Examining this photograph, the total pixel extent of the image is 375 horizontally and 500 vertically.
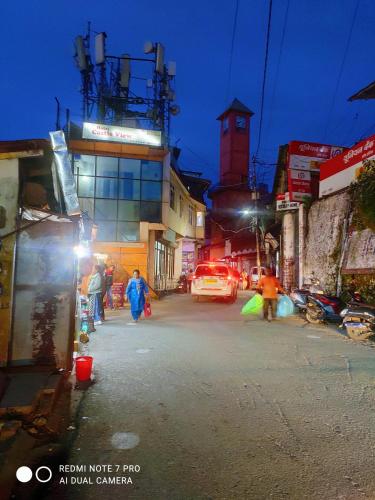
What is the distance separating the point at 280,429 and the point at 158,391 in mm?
1908

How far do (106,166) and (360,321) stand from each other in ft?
54.9

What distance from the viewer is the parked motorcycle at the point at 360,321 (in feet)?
30.3

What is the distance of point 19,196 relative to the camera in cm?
528

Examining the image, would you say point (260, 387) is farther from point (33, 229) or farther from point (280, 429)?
point (33, 229)

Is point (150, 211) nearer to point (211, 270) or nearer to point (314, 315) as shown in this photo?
point (211, 270)

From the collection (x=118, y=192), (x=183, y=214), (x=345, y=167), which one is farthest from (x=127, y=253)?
(x=345, y=167)

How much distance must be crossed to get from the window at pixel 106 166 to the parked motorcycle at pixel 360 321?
15988 millimetres

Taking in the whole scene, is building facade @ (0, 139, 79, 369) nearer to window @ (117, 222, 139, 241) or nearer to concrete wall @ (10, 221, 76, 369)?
concrete wall @ (10, 221, 76, 369)

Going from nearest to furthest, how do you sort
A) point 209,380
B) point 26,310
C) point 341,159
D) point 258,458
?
point 258,458 < point 26,310 < point 209,380 < point 341,159

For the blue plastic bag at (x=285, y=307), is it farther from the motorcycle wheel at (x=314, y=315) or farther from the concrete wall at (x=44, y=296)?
the concrete wall at (x=44, y=296)

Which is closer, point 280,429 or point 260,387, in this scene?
point 280,429

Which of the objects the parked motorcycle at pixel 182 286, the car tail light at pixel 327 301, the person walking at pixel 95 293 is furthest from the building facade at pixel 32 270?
the parked motorcycle at pixel 182 286

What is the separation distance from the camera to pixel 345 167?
49.8ft

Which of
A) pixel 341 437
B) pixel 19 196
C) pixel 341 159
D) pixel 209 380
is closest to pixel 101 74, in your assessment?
pixel 341 159
